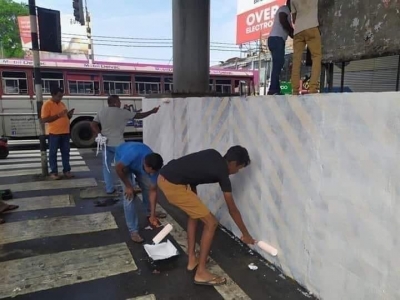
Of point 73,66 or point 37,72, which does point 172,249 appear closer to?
point 37,72

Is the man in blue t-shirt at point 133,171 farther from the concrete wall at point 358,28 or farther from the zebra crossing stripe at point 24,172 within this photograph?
the zebra crossing stripe at point 24,172

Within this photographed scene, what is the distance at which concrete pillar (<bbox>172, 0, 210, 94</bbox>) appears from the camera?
6707 millimetres

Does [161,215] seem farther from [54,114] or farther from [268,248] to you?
[54,114]

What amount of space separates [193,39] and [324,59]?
3.04 metres

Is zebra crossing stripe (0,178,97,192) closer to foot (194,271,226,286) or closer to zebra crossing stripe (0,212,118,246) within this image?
zebra crossing stripe (0,212,118,246)

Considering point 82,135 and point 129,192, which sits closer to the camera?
point 129,192

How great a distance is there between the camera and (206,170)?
296cm

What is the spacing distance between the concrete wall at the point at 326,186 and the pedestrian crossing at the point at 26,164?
5068mm

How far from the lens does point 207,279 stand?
9.72 feet

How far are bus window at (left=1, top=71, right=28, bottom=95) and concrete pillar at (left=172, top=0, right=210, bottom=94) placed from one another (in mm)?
6357

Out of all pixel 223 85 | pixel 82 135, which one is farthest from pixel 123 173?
pixel 223 85

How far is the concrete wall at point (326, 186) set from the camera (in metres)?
2.11

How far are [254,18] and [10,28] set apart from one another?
1984 cm

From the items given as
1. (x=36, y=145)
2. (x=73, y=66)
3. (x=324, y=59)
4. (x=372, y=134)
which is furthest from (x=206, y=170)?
(x=36, y=145)
